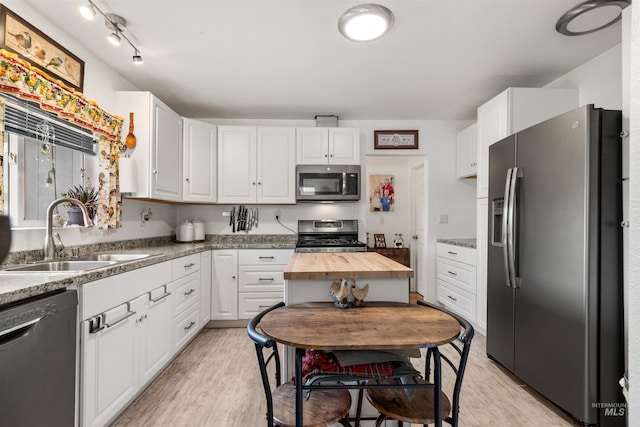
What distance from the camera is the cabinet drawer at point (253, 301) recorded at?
3.15m

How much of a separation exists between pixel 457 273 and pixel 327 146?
6.61 feet

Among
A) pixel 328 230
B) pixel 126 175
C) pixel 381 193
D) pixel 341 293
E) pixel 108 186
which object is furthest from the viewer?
pixel 381 193

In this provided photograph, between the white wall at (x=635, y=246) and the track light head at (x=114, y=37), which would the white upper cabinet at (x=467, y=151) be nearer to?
the white wall at (x=635, y=246)

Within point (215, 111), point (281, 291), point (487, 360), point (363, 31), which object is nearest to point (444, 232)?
point (487, 360)

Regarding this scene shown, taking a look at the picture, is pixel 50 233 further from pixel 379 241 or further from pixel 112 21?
pixel 379 241

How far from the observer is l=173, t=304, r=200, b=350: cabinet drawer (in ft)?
7.72

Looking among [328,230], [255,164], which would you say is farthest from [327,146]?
[328,230]

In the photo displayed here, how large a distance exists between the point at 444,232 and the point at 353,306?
9.36 ft

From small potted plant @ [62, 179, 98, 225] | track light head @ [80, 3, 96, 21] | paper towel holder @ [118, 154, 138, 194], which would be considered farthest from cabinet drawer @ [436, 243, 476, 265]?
track light head @ [80, 3, 96, 21]

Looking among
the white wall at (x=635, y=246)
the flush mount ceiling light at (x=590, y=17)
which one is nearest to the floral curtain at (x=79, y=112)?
the white wall at (x=635, y=246)

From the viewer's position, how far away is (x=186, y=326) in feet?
8.29

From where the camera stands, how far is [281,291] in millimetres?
3156

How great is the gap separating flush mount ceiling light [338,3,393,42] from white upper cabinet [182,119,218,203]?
6.48 ft

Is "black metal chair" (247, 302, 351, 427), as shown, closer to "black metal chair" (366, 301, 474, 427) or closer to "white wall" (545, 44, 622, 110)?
"black metal chair" (366, 301, 474, 427)
